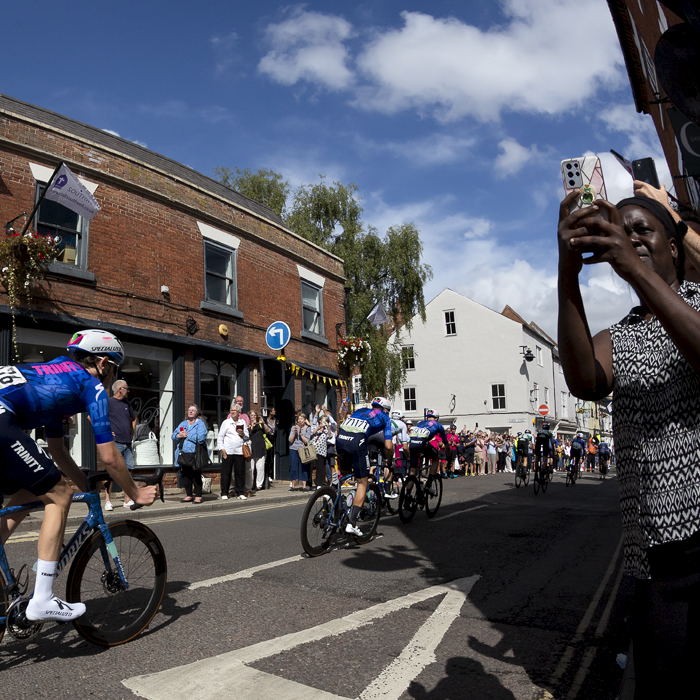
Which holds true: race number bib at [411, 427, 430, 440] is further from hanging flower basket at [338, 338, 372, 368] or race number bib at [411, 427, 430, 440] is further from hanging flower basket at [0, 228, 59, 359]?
hanging flower basket at [338, 338, 372, 368]

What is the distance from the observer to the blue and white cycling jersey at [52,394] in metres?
3.40

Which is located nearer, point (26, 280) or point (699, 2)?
point (699, 2)

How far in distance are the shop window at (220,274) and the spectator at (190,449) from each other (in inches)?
199

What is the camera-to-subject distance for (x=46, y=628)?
14.0 feet

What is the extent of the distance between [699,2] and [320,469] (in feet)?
46.2

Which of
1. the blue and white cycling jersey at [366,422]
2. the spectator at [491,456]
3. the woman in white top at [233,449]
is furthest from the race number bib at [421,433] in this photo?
the spectator at [491,456]

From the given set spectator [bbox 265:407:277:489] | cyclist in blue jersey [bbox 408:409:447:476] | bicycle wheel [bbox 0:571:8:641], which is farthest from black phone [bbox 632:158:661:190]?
spectator [bbox 265:407:277:489]

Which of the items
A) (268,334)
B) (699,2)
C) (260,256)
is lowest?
(699,2)

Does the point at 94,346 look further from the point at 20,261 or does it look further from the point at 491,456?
the point at 491,456

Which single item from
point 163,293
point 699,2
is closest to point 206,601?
point 699,2

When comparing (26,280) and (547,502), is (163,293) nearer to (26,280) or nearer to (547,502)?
(26,280)

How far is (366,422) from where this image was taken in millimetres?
7652

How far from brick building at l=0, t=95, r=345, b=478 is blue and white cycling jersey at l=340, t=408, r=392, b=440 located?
7761 mm

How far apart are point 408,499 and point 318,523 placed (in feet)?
10.6
